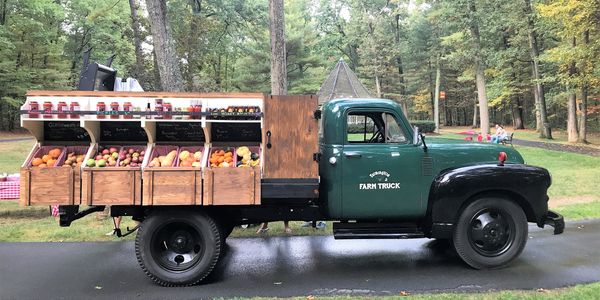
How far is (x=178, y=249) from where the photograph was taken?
544 centimetres

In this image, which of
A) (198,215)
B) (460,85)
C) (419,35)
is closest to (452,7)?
(419,35)

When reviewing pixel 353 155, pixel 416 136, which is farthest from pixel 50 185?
pixel 416 136

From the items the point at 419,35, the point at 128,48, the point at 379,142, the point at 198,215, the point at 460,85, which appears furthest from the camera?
the point at 460,85

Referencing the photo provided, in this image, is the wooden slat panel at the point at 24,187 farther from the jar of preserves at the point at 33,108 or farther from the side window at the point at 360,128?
the side window at the point at 360,128

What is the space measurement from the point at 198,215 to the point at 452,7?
25.9 metres

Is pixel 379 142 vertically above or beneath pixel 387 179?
above

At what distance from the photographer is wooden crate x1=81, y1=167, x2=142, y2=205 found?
16.5 feet

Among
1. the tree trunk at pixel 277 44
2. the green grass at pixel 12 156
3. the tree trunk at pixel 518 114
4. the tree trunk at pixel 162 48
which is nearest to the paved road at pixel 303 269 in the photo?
the tree trunk at pixel 277 44

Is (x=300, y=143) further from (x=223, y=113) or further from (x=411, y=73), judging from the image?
(x=411, y=73)

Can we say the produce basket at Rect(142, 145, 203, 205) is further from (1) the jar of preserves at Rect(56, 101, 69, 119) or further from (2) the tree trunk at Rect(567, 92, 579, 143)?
(2) the tree trunk at Rect(567, 92, 579, 143)

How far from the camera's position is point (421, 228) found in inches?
226

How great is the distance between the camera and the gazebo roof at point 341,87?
78.5 ft

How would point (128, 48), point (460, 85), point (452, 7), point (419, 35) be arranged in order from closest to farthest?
point (452, 7) → point (128, 48) → point (419, 35) → point (460, 85)

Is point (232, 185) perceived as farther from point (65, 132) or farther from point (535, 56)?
point (535, 56)
